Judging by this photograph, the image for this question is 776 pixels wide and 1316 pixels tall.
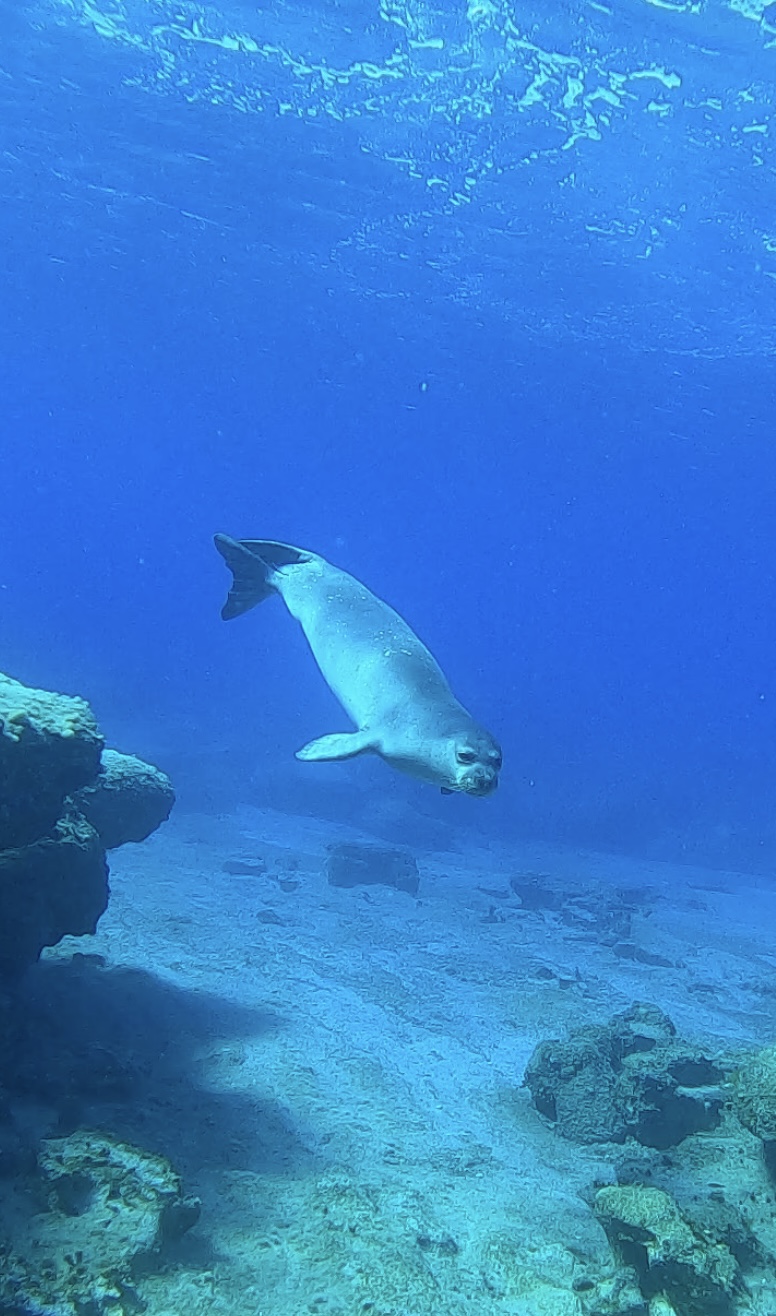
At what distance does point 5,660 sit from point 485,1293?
101 feet

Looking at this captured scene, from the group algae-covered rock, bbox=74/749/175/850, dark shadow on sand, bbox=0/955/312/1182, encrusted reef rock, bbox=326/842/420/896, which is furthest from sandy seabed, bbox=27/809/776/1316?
algae-covered rock, bbox=74/749/175/850

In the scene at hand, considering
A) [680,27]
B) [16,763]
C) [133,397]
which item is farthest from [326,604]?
[133,397]

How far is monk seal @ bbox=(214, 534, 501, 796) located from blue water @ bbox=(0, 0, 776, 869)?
Answer: 15.1 m

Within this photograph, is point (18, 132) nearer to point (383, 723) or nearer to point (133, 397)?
point (383, 723)

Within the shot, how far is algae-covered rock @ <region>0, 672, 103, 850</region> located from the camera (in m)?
4.98

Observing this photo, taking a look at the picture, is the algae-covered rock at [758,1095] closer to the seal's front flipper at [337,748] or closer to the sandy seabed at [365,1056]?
the sandy seabed at [365,1056]

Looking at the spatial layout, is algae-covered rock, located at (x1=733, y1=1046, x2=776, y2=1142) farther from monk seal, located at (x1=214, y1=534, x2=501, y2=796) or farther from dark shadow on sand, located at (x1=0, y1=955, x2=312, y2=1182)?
dark shadow on sand, located at (x1=0, y1=955, x2=312, y2=1182)

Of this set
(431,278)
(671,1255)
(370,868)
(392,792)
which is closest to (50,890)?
(671,1255)

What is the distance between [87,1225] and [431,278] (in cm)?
3166

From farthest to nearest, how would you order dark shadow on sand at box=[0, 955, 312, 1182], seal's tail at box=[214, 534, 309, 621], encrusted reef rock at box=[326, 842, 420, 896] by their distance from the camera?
encrusted reef rock at box=[326, 842, 420, 896]
seal's tail at box=[214, 534, 309, 621]
dark shadow on sand at box=[0, 955, 312, 1182]

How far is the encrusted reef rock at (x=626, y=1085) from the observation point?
590 cm

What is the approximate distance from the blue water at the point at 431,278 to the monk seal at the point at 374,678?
1509 centimetres

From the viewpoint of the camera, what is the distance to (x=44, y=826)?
5.59m

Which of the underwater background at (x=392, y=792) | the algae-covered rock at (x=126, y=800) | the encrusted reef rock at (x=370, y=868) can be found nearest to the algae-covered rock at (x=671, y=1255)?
the underwater background at (x=392, y=792)
